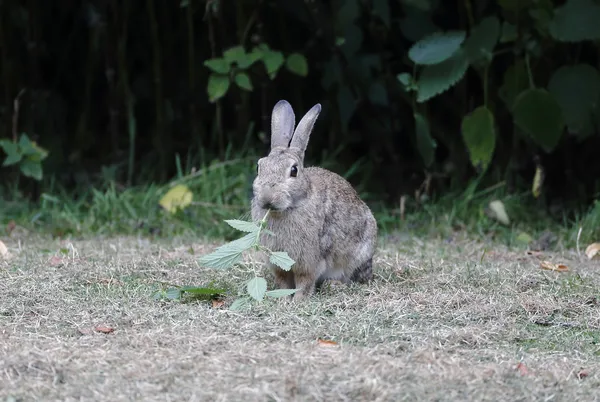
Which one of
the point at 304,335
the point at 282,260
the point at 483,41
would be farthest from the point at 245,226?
the point at 483,41

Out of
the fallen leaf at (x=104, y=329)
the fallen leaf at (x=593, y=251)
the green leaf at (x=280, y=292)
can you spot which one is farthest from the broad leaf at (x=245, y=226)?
the fallen leaf at (x=593, y=251)

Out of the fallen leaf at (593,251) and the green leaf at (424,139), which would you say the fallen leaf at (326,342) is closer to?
the fallen leaf at (593,251)

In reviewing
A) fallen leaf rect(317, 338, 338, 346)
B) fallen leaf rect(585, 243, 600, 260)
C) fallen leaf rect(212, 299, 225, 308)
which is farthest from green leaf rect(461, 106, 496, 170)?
fallen leaf rect(317, 338, 338, 346)

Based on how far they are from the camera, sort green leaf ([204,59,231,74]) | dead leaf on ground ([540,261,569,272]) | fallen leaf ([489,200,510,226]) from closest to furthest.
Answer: dead leaf on ground ([540,261,569,272]), fallen leaf ([489,200,510,226]), green leaf ([204,59,231,74])

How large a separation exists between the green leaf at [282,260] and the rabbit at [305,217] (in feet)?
0.44

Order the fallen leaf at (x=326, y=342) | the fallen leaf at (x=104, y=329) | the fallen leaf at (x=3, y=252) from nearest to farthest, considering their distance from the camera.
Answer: the fallen leaf at (x=326, y=342) < the fallen leaf at (x=104, y=329) < the fallen leaf at (x=3, y=252)

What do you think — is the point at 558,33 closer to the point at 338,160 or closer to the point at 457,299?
the point at 338,160

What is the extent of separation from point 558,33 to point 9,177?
3.86 m

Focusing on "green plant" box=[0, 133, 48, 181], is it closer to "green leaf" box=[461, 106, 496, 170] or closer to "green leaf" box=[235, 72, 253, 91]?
"green leaf" box=[235, 72, 253, 91]

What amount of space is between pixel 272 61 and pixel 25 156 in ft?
5.65

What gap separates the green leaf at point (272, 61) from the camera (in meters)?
6.15

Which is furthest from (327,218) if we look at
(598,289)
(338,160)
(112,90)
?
(112,90)

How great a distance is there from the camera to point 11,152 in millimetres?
6352

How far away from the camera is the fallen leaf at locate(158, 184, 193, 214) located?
620cm
